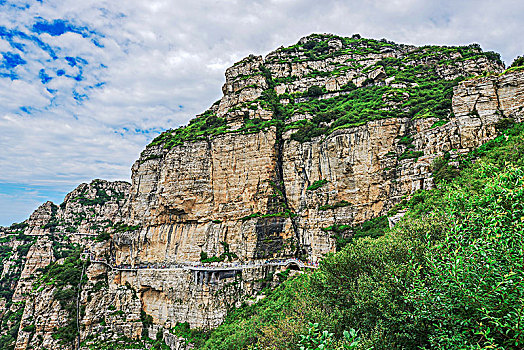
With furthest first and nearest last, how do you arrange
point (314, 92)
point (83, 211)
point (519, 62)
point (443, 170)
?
point (83, 211) < point (314, 92) < point (519, 62) < point (443, 170)

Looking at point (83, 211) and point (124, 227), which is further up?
point (83, 211)

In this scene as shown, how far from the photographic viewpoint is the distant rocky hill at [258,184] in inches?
1250

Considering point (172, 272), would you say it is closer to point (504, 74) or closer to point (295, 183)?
point (295, 183)

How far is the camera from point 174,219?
1693 inches

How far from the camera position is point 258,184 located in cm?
3981

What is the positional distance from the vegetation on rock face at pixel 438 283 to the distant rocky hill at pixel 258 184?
11057 millimetres

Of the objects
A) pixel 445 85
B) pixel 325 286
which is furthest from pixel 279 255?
pixel 445 85

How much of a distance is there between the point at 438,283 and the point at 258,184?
32241mm

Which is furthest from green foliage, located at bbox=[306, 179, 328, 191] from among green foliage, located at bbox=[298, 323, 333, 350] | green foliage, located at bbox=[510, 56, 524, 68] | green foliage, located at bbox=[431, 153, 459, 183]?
green foliage, located at bbox=[298, 323, 333, 350]

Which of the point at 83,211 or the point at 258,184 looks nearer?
the point at 258,184

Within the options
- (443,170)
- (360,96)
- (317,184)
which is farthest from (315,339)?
(360,96)

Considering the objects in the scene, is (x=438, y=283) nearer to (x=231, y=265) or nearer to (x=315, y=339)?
(x=315, y=339)

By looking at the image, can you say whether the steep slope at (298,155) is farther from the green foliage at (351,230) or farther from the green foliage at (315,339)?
the green foliage at (315,339)

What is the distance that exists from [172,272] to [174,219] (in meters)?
8.03
